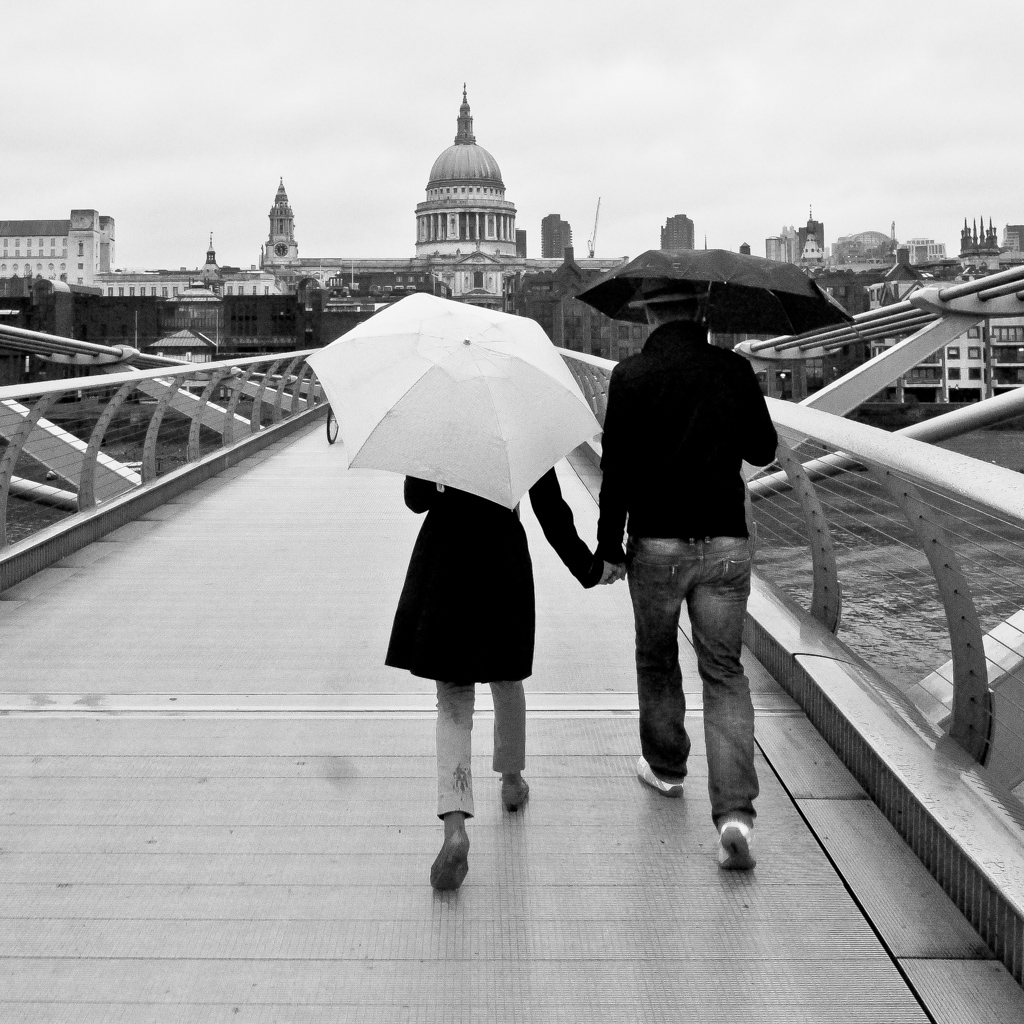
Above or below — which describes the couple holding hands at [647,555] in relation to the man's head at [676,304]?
below

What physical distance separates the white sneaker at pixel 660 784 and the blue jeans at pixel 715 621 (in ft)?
1.29

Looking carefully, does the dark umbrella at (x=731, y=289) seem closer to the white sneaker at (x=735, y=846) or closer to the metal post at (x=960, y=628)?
the metal post at (x=960, y=628)

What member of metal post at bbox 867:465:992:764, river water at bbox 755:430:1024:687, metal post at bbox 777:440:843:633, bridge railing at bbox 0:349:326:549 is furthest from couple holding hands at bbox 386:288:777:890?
river water at bbox 755:430:1024:687

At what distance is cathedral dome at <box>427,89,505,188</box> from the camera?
548ft

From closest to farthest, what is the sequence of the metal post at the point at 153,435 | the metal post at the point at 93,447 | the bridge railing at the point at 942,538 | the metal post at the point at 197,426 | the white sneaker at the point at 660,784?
the bridge railing at the point at 942,538 → the white sneaker at the point at 660,784 → the metal post at the point at 93,447 → the metal post at the point at 153,435 → the metal post at the point at 197,426

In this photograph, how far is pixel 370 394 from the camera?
335cm

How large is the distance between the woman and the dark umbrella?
0.61m

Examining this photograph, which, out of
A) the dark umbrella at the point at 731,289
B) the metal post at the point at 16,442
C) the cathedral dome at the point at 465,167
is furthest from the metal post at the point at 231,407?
the cathedral dome at the point at 465,167

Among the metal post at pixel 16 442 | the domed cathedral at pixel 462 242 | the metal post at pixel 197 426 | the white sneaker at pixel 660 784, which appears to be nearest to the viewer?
the white sneaker at pixel 660 784

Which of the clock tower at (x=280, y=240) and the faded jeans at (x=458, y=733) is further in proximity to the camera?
the clock tower at (x=280, y=240)

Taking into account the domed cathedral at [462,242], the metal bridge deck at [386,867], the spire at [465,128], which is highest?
the spire at [465,128]

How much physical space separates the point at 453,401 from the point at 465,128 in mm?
183196

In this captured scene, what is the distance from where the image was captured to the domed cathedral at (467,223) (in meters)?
160

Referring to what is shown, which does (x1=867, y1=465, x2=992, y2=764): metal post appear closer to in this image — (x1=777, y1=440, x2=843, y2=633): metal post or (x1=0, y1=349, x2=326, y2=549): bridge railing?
(x1=777, y1=440, x2=843, y2=633): metal post
